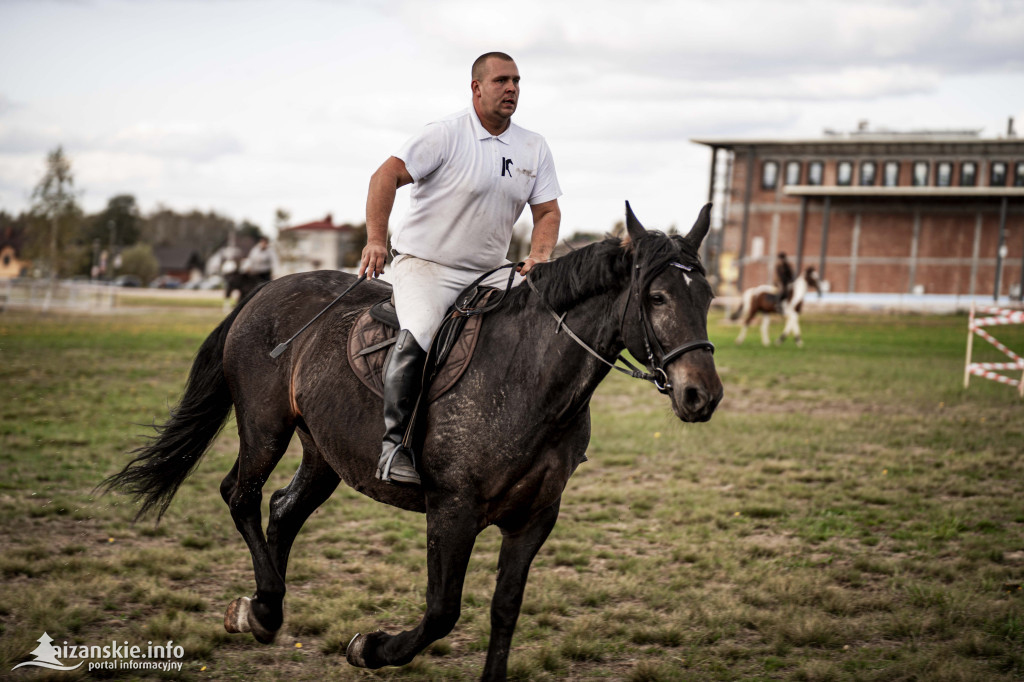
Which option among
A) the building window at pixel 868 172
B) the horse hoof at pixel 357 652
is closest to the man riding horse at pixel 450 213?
the horse hoof at pixel 357 652

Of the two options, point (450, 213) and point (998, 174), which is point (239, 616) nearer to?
point (450, 213)

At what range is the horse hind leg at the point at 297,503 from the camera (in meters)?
4.90

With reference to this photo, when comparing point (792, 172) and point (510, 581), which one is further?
point (792, 172)

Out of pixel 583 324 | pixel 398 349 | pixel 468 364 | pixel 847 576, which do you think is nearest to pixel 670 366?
pixel 583 324

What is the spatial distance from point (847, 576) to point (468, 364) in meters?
3.86

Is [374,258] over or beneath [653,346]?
over

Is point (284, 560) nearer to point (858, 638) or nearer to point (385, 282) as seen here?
point (385, 282)

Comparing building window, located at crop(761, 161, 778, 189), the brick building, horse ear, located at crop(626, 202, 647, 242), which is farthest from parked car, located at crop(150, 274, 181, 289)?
horse ear, located at crop(626, 202, 647, 242)

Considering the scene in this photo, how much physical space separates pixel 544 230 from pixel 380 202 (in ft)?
2.80

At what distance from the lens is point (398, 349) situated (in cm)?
385

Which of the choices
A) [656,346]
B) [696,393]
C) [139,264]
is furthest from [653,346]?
[139,264]

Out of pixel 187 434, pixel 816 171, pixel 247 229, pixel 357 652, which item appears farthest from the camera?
pixel 247 229

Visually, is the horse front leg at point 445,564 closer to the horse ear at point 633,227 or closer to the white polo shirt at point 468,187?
the white polo shirt at point 468,187

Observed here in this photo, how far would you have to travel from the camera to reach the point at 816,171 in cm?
5725
